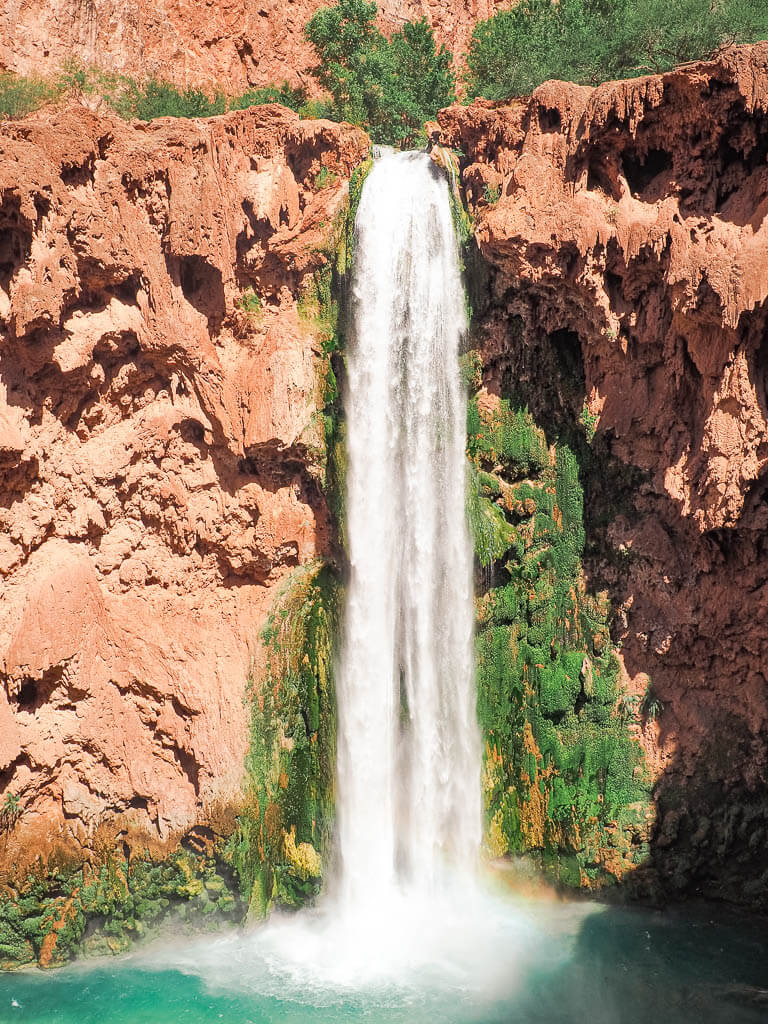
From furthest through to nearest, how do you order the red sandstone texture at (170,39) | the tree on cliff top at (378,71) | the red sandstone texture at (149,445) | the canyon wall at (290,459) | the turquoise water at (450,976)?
1. the tree on cliff top at (378,71)
2. the red sandstone texture at (170,39)
3. the red sandstone texture at (149,445)
4. the canyon wall at (290,459)
5. the turquoise water at (450,976)

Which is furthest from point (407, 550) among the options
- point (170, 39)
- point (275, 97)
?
point (170, 39)

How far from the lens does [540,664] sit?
1467 centimetres

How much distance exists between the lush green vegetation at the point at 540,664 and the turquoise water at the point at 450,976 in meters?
1.26

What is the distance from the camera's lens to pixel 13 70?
63.0ft

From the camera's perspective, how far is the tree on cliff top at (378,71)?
21484mm

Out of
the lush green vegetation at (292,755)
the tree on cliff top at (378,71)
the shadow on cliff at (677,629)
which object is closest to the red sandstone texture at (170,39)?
the tree on cliff top at (378,71)

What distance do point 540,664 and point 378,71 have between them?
15093 mm

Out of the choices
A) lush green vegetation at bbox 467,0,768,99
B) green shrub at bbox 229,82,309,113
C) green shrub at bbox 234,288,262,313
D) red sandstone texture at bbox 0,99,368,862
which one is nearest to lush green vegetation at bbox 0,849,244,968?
red sandstone texture at bbox 0,99,368,862

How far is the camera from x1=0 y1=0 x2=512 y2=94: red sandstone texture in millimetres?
19641

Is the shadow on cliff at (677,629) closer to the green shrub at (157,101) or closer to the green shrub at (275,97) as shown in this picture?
the green shrub at (157,101)

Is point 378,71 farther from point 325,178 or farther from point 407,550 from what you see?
point 407,550

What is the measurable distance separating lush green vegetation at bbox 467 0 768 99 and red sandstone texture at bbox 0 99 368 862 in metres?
6.66

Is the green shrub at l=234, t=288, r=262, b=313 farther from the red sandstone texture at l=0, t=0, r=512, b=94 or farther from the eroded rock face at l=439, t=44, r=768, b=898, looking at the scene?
the red sandstone texture at l=0, t=0, r=512, b=94

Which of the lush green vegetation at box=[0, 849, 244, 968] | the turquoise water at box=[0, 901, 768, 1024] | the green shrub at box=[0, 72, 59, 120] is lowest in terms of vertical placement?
the turquoise water at box=[0, 901, 768, 1024]
